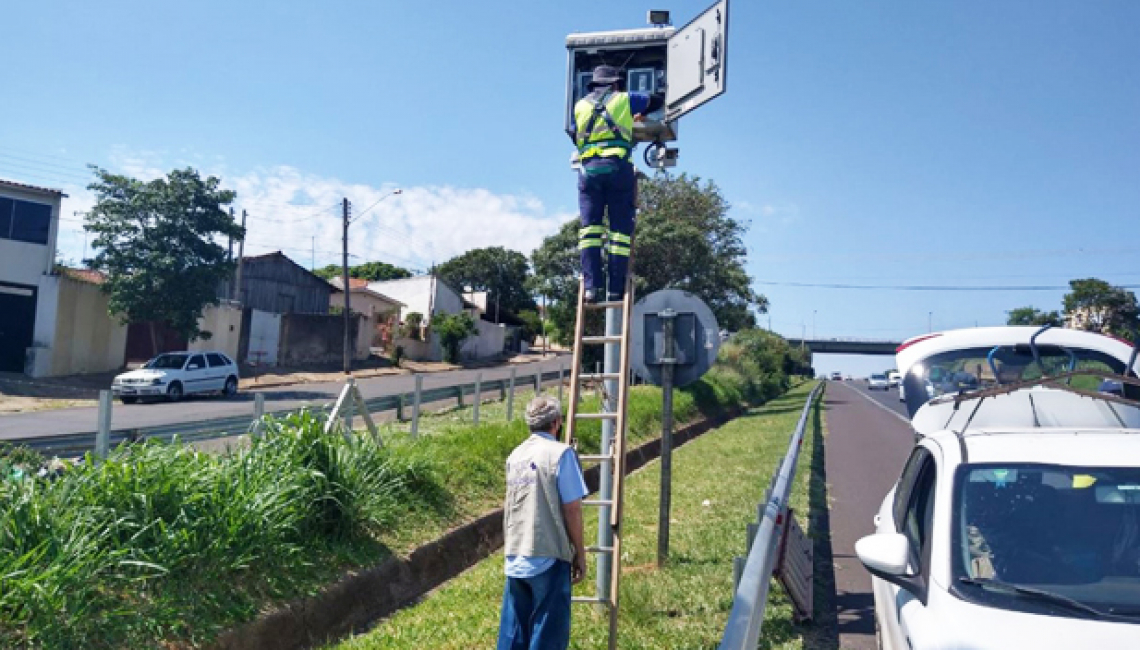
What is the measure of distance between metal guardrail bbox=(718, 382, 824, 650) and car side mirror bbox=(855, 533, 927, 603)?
51 centimetres

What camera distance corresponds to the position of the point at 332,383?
35.6 m

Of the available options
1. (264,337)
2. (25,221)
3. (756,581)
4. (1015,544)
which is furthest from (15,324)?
(1015,544)

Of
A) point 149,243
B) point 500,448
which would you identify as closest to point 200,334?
point 149,243

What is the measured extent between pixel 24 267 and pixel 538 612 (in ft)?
104

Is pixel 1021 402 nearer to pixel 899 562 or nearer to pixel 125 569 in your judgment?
pixel 899 562

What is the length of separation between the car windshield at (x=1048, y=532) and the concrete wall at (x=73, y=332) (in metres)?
32.4

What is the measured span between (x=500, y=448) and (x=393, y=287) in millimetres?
49952

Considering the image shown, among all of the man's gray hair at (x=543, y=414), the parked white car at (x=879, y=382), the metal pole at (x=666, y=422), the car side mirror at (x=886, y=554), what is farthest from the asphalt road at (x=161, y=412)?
the parked white car at (x=879, y=382)

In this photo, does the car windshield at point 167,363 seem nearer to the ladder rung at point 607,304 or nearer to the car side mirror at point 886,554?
the ladder rung at point 607,304

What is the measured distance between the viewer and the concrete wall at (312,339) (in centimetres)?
4253

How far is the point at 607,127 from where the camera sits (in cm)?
606

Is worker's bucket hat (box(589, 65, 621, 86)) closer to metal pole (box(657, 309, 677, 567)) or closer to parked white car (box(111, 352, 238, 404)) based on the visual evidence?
metal pole (box(657, 309, 677, 567))

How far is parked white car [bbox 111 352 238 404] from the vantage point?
25.5 metres

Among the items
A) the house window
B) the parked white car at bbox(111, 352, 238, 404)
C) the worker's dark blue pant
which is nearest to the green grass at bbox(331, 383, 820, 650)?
the worker's dark blue pant
